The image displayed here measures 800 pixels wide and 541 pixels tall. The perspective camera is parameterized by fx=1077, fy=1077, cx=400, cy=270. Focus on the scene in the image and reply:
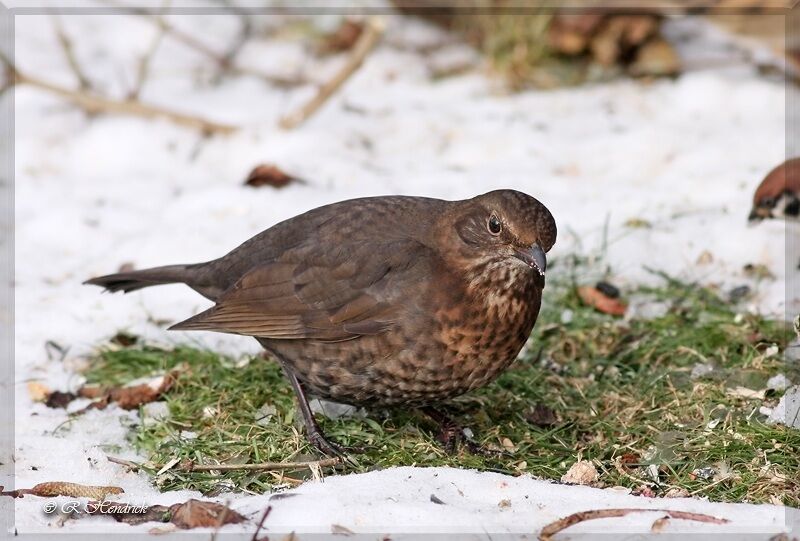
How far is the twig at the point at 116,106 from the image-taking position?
7305 millimetres

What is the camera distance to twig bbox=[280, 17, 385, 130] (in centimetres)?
728

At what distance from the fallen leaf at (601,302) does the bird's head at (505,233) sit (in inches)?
46.8

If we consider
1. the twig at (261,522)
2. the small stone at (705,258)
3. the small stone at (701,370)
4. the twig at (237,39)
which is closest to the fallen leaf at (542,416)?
the small stone at (701,370)

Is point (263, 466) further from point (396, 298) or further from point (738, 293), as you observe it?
point (738, 293)

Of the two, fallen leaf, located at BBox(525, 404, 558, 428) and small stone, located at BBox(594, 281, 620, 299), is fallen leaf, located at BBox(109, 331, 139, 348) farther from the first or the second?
small stone, located at BBox(594, 281, 620, 299)

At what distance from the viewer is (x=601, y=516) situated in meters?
3.51

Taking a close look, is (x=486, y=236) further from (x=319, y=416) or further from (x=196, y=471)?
(x=196, y=471)

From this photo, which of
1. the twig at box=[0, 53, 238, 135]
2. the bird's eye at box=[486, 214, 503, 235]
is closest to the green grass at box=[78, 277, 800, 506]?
the bird's eye at box=[486, 214, 503, 235]

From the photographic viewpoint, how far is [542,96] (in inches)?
304

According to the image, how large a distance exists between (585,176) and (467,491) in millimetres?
3332

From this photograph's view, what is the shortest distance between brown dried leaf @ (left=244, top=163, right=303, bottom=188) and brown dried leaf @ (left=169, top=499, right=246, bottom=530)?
3.29 m

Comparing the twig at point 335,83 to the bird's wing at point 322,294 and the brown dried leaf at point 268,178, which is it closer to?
the brown dried leaf at point 268,178

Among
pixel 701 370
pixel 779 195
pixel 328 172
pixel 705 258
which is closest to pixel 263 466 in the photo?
pixel 701 370

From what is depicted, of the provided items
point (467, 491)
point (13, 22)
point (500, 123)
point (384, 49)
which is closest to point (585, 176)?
point (500, 123)
